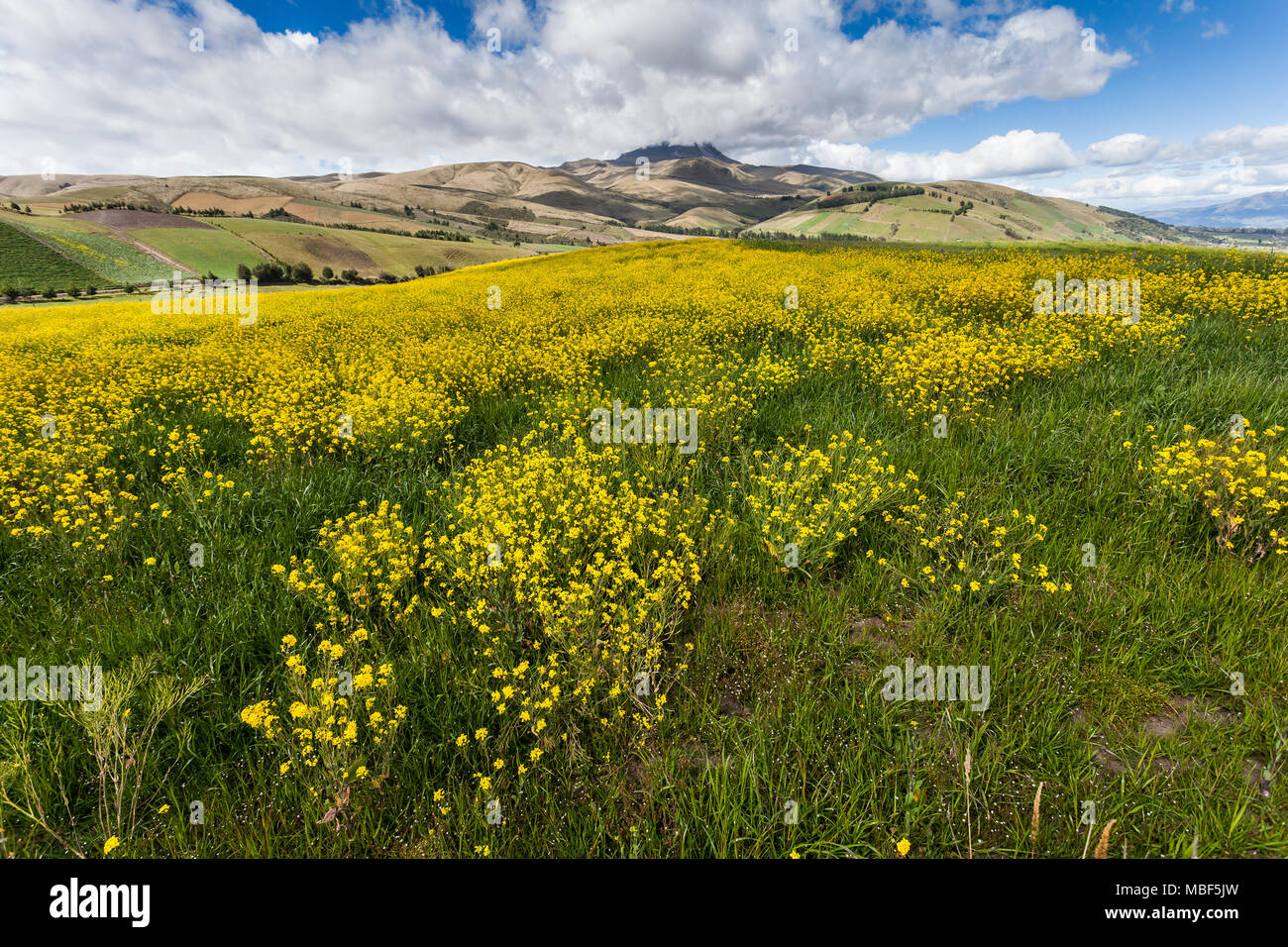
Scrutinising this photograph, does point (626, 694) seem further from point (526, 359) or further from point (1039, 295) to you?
point (1039, 295)

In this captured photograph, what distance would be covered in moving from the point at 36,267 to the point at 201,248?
33.6 metres

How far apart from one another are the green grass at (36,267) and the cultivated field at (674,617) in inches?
2796

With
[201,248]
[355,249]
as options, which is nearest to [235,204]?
[355,249]

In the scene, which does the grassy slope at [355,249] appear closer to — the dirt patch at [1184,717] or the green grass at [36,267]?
the green grass at [36,267]

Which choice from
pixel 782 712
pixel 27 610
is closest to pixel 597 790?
pixel 782 712

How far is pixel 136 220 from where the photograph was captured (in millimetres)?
100375

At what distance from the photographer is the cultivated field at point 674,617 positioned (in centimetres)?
237

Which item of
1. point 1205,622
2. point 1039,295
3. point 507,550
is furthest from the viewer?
point 1039,295

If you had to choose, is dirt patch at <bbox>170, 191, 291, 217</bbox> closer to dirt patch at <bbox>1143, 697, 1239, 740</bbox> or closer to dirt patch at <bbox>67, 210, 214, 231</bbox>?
dirt patch at <bbox>67, 210, 214, 231</bbox>

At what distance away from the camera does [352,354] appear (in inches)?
404

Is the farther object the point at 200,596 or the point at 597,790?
the point at 200,596

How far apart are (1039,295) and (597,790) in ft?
46.6

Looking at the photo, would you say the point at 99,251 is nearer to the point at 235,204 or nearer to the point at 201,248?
the point at 201,248

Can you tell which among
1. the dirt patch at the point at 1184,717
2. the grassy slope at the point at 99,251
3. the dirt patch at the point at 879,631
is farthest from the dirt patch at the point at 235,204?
the dirt patch at the point at 1184,717
